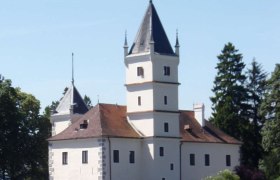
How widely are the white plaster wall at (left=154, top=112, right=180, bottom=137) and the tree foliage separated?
1416cm

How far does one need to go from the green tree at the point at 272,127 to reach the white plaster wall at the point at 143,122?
34.4 ft

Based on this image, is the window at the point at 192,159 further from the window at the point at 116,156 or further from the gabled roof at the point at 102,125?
the window at the point at 116,156

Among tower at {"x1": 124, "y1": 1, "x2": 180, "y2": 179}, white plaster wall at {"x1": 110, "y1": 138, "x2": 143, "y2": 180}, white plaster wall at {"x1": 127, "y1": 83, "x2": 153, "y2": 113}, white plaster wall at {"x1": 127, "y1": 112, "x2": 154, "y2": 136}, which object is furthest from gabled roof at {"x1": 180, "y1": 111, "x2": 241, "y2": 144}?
white plaster wall at {"x1": 127, "y1": 83, "x2": 153, "y2": 113}

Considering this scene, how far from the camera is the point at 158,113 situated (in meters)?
76.8

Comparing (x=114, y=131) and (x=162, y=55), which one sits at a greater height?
(x=162, y=55)

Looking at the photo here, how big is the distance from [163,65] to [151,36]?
2.54 meters

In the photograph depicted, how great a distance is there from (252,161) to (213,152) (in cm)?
1076

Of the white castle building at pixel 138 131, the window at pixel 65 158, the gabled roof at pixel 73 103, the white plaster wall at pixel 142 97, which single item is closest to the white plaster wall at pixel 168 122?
the white castle building at pixel 138 131

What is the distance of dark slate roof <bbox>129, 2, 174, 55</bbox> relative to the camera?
7722 centimetres

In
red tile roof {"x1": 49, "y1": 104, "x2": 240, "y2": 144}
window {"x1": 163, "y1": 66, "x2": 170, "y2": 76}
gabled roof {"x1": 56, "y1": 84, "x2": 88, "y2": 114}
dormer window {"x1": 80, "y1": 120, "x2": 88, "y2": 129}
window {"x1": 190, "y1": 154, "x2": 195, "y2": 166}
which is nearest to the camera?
red tile roof {"x1": 49, "y1": 104, "x2": 240, "y2": 144}

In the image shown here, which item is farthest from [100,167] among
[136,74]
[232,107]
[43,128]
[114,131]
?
[232,107]

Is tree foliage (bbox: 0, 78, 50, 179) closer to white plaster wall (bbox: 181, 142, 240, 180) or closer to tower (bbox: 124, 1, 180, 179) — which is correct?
tower (bbox: 124, 1, 180, 179)

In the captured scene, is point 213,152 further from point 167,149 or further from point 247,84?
point 247,84

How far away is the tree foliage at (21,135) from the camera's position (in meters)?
83.6
